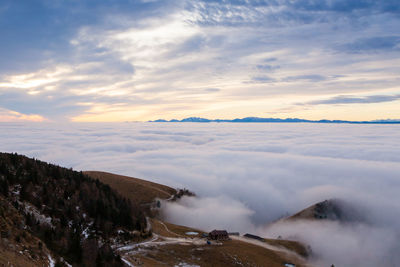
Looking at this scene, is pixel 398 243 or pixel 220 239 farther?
pixel 398 243

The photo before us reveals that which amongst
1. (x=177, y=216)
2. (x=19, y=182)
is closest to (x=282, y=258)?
(x=177, y=216)

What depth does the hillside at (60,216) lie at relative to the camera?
45719 millimetres

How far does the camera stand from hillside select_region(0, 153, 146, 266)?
45.7m

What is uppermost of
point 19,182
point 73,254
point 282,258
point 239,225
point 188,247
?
point 19,182

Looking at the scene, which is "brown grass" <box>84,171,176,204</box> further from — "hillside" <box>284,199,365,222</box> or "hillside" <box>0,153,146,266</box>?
"hillside" <box>284,199,365,222</box>

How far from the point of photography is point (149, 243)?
259 ft

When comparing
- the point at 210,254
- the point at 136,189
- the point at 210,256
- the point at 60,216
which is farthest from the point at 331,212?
the point at 60,216

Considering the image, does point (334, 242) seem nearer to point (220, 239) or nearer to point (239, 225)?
point (239, 225)

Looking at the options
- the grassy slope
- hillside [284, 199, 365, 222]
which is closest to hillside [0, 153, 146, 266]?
the grassy slope

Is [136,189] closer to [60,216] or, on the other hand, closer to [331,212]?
[60,216]

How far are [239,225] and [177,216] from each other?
50.2 metres

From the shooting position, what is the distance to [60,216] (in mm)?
74062

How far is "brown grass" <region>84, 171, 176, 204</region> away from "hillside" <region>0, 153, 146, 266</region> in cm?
5013

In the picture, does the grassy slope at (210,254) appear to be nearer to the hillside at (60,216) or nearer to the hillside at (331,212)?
the hillside at (60,216)
